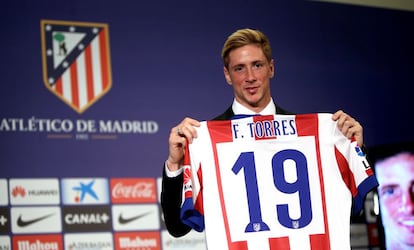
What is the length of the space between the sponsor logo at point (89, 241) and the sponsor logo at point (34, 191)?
0.64 feet

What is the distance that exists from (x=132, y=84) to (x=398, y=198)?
1560 millimetres

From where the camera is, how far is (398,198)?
4.25 metres

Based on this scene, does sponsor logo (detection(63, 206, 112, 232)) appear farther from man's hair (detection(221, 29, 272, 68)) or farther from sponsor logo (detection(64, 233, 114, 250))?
man's hair (detection(221, 29, 272, 68))

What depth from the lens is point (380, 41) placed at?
489 cm

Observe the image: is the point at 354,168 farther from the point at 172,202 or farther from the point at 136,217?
the point at 136,217

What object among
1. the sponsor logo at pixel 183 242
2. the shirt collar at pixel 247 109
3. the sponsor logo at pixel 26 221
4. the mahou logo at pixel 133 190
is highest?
the shirt collar at pixel 247 109

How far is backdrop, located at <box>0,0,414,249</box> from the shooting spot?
389cm

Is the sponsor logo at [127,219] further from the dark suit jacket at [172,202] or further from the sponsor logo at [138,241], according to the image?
the dark suit jacket at [172,202]

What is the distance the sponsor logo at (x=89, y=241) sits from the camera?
386 centimetres

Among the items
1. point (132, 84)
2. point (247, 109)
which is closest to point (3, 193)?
point (132, 84)

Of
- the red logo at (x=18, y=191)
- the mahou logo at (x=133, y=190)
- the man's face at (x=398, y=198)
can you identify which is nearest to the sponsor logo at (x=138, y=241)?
the mahou logo at (x=133, y=190)

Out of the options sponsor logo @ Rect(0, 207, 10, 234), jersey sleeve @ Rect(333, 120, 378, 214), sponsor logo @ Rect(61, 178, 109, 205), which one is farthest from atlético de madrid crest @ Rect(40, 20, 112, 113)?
jersey sleeve @ Rect(333, 120, 378, 214)

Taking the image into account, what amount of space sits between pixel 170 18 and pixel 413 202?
1661 mm

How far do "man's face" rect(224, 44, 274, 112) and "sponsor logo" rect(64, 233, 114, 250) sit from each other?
165cm
